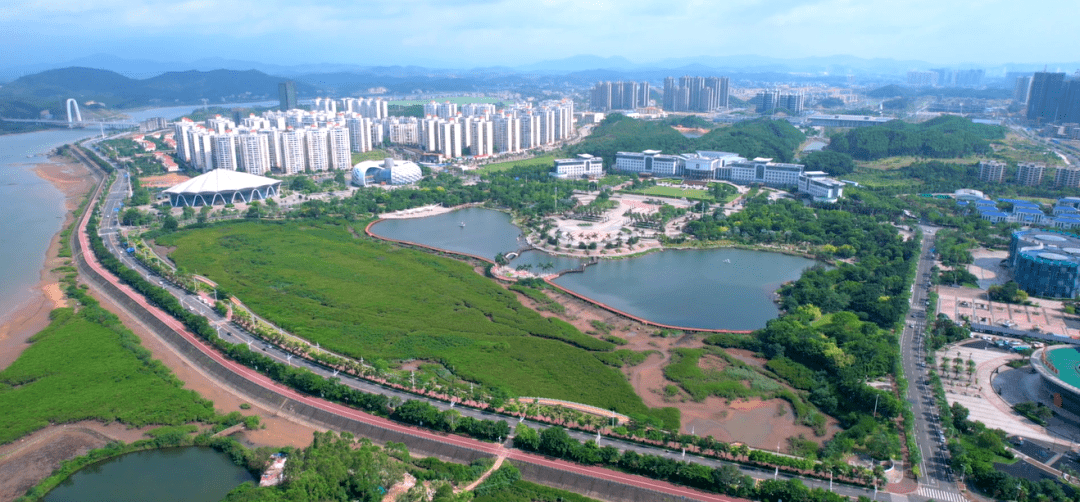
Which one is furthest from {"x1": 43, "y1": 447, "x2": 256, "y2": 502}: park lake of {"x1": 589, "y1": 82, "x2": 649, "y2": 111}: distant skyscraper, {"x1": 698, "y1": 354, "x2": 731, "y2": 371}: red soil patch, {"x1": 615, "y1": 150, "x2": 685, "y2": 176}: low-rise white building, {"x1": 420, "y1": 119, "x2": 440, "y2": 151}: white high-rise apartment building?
{"x1": 589, "y1": 82, "x2": 649, "y2": 111}: distant skyscraper

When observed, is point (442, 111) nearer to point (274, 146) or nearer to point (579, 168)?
point (274, 146)

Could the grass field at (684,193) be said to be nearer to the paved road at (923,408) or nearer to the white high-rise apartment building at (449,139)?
the paved road at (923,408)

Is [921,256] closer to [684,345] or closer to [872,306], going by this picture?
[872,306]

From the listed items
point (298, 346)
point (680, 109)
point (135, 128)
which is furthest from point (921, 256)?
point (135, 128)

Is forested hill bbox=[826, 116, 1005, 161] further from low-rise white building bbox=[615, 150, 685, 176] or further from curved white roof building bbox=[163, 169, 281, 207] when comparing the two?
curved white roof building bbox=[163, 169, 281, 207]

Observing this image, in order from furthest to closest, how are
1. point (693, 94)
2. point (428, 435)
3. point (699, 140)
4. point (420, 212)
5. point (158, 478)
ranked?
point (693, 94)
point (699, 140)
point (420, 212)
point (428, 435)
point (158, 478)

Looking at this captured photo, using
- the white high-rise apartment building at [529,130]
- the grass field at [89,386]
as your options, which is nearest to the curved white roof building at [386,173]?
the white high-rise apartment building at [529,130]

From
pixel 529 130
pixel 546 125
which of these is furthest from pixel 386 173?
pixel 546 125
